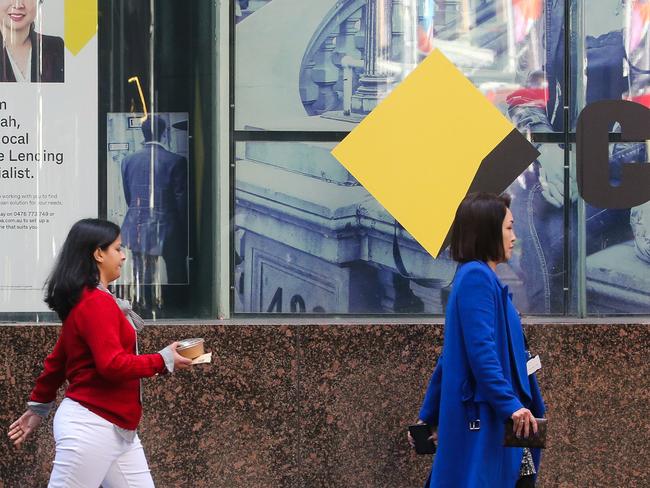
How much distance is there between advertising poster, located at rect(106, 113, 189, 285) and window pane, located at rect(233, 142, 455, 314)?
349 millimetres

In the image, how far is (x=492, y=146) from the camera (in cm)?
675

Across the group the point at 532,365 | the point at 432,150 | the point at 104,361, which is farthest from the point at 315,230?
the point at 104,361

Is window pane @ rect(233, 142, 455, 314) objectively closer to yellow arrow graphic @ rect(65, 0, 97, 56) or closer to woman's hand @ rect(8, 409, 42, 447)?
yellow arrow graphic @ rect(65, 0, 97, 56)

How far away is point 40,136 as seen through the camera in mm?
6633

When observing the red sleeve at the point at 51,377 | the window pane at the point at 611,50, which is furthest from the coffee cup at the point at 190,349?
the window pane at the point at 611,50

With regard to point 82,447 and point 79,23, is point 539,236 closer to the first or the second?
point 79,23

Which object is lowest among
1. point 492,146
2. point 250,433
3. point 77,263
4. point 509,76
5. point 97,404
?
point 250,433

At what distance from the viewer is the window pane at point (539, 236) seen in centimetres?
676

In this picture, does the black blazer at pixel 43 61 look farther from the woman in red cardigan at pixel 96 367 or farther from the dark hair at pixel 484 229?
the dark hair at pixel 484 229

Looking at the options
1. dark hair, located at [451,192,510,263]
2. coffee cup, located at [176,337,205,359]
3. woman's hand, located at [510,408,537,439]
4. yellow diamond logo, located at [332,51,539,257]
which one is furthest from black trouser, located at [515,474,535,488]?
yellow diamond logo, located at [332,51,539,257]

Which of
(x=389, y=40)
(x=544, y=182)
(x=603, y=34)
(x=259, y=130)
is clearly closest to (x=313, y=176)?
(x=259, y=130)

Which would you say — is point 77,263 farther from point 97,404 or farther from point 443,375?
point 443,375

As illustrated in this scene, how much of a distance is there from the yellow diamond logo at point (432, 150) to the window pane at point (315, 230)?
0.11m

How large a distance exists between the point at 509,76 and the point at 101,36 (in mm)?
2431
